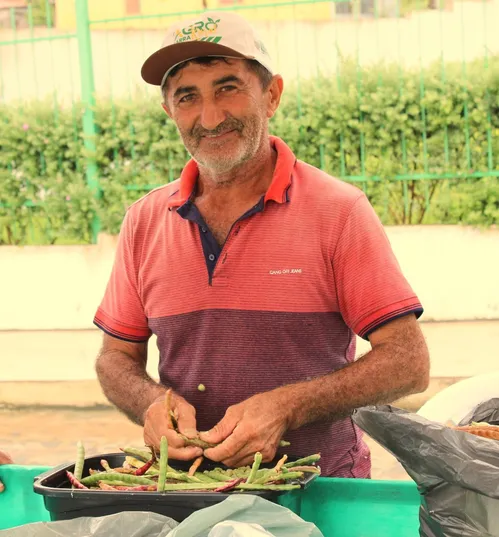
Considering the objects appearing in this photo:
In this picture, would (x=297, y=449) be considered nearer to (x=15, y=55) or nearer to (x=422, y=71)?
(x=422, y=71)

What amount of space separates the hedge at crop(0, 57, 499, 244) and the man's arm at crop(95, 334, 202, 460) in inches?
201

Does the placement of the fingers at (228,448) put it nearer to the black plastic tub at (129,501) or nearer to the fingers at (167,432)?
the fingers at (167,432)

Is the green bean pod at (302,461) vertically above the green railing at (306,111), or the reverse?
the green railing at (306,111)

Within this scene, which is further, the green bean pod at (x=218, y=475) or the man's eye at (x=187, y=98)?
the man's eye at (x=187, y=98)

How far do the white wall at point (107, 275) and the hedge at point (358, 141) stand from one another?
15 centimetres

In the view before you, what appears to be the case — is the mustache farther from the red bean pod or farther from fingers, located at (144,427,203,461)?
the red bean pod

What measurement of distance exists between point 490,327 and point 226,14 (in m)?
5.71

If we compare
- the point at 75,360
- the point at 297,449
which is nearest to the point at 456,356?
the point at 75,360

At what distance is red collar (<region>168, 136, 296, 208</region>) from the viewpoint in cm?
261

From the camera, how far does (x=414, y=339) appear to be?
96.2 inches

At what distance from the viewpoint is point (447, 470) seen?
1526 mm

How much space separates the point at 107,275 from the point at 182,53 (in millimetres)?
6031

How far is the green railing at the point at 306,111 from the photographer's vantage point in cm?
753

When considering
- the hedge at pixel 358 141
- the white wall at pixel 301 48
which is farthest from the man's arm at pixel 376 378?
the white wall at pixel 301 48
